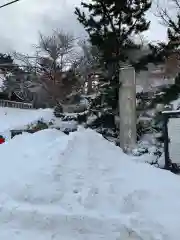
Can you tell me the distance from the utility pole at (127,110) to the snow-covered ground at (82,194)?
5882mm

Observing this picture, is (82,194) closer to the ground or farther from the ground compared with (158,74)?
closer to the ground

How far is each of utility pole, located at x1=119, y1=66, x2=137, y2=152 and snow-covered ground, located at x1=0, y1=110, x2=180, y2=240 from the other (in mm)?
5882

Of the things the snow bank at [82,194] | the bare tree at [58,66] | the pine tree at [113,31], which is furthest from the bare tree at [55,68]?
the snow bank at [82,194]

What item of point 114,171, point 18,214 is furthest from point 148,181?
point 18,214

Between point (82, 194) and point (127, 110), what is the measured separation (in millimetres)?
8255

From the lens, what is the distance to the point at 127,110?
1248cm

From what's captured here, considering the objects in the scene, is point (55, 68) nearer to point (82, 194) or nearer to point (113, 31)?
point (113, 31)

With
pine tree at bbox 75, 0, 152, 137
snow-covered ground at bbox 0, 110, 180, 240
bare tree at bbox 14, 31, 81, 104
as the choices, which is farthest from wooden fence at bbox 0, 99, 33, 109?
snow-covered ground at bbox 0, 110, 180, 240

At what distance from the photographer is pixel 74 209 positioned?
13.5 ft

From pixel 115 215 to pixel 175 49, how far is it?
42.9 ft

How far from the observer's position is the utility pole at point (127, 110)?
12.0 metres

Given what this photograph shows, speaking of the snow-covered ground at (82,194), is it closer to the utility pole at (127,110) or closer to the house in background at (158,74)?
the utility pole at (127,110)

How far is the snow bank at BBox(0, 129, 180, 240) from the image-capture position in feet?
12.5

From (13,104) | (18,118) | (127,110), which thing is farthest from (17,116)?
(127,110)
